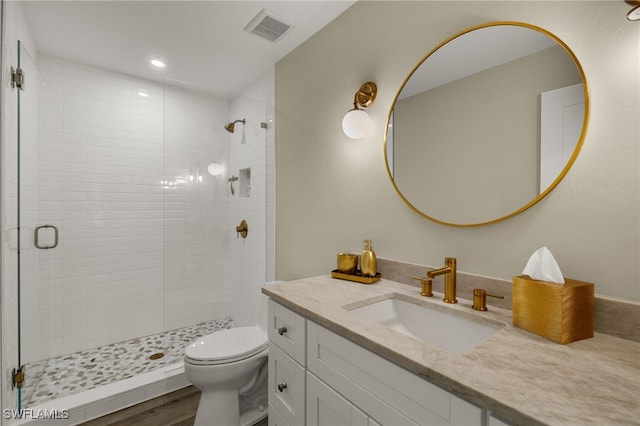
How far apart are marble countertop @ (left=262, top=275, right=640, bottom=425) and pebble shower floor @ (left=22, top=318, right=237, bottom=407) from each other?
1.97 metres

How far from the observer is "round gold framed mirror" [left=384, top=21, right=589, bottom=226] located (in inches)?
38.4

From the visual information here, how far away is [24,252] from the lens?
1780 millimetres

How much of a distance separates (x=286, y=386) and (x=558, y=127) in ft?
4.54

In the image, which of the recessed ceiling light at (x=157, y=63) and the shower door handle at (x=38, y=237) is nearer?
the shower door handle at (x=38, y=237)

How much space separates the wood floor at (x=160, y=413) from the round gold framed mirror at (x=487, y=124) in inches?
68.7

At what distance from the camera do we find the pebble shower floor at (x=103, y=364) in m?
1.90

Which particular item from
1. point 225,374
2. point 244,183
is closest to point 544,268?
point 225,374

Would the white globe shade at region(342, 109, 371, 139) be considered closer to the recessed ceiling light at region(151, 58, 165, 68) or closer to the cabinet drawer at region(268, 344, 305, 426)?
the cabinet drawer at region(268, 344, 305, 426)

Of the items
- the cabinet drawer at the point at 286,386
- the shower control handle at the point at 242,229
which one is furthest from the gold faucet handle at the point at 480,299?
the shower control handle at the point at 242,229

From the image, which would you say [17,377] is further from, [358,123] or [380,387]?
[358,123]

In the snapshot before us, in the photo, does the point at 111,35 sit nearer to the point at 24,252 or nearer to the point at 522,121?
the point at 24,252

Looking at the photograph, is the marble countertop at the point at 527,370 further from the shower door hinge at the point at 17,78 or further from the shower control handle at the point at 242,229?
the shower door hinge at the point at 17,78

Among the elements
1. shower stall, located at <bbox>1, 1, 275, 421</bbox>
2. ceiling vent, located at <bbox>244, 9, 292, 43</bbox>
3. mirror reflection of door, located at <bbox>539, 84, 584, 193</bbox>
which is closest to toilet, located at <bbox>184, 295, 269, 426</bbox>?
shower stall, located at <bbox>1, 1, 275, 421</bbox>

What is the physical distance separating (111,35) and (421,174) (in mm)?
2309
